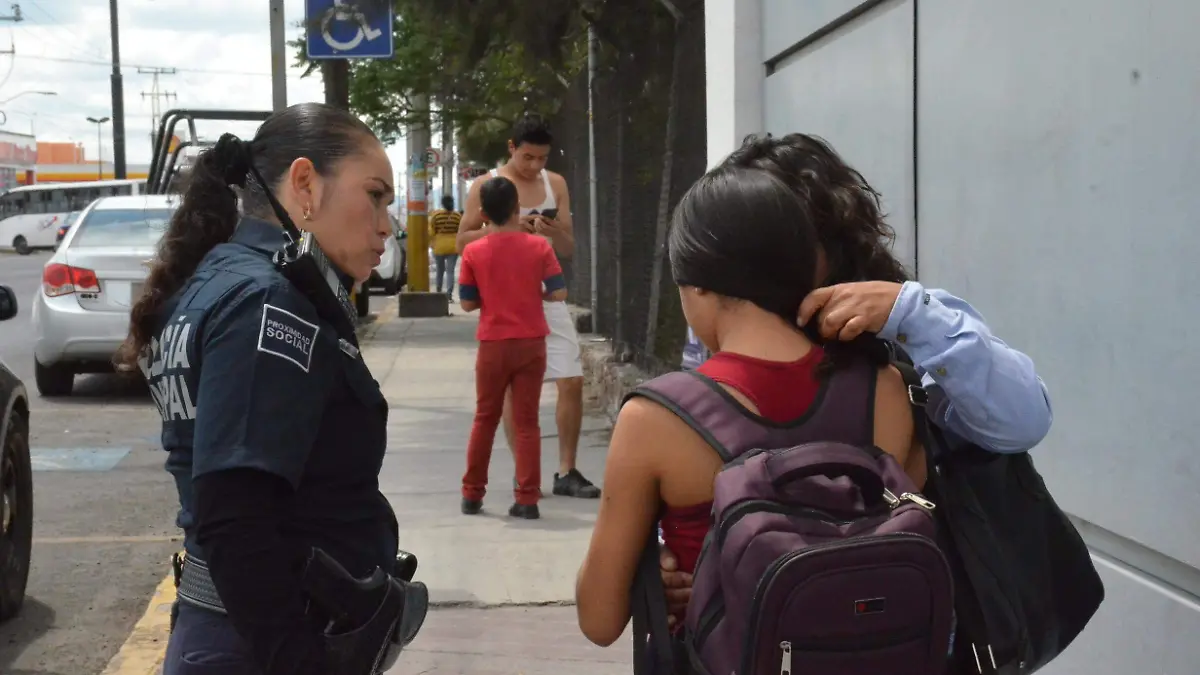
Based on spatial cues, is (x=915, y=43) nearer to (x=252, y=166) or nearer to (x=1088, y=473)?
(x=1088, y=473)

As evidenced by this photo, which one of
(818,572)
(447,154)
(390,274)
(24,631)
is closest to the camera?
(818,572)

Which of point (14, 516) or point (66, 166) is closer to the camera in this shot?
point (14, 516)

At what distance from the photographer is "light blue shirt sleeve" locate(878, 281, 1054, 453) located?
199 centimetres

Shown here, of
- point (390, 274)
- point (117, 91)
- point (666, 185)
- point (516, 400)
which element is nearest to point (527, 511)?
point (516, 400)

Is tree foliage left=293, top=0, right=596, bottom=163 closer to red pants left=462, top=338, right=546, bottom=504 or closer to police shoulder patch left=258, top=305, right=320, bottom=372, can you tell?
red pants left=462, top=338, right=546, bottom=504

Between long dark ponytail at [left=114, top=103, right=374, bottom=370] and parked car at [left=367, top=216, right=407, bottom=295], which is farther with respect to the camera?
parked car at [left=367, top=216, right=407, bottom=295]

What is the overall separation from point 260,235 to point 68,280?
9577 mm

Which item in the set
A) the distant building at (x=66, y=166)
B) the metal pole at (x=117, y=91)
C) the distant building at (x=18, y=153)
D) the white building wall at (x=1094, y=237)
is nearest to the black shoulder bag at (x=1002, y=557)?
the white building wall at (x=1094, y=237)

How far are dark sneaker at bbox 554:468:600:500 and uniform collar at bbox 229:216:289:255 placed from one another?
17.0 feet

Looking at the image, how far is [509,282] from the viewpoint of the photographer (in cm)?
670

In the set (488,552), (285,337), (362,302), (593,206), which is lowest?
(488,552)

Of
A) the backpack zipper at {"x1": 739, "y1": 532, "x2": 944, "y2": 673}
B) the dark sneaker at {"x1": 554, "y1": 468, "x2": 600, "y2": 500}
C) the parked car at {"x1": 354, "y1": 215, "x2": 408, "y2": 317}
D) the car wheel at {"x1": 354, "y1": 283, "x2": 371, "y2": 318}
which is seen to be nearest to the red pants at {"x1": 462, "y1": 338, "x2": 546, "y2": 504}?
the dark sneaker at {"x1": 554, "y1": 468, "x2": 600, "y2": 500}

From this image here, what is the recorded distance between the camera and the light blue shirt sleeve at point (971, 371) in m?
1.99

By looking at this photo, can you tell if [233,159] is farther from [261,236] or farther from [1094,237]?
[1094,237]
